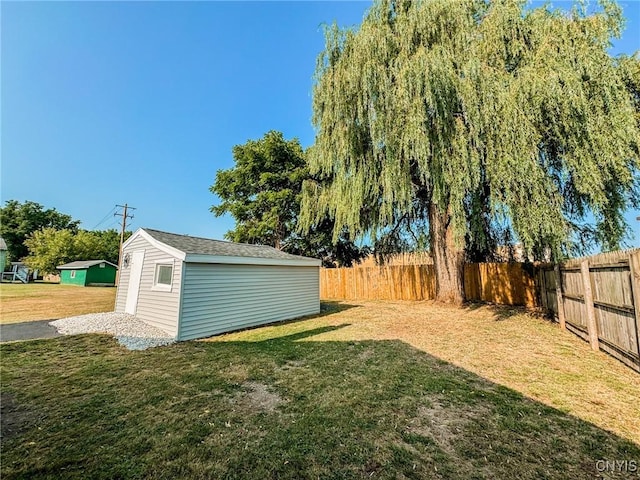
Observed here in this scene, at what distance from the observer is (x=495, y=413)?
2.86m

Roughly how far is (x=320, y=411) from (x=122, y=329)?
6462 millimetres

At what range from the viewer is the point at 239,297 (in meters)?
7.52

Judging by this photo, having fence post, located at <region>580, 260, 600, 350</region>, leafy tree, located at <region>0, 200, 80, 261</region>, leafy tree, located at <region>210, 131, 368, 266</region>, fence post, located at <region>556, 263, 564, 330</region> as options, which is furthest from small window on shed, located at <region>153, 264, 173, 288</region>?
leafy tree, located at <region>0, 200, 80, 261</region>

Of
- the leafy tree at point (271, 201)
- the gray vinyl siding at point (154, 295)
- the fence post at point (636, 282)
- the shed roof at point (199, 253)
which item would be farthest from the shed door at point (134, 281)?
the fence post at point (636, 282)

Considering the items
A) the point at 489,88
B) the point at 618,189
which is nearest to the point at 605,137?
the point at 618,189

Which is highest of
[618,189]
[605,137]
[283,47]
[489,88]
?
[283,47]

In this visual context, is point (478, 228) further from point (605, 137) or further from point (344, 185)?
point (344, 185)

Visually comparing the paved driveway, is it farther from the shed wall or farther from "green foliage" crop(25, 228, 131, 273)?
"green foliage" crop(25, 228, 131, 273)

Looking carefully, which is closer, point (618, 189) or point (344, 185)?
point (618, 189)

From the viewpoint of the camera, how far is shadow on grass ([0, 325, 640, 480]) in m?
2.11

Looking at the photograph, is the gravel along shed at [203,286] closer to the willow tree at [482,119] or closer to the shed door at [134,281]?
the shed door at [134,281]

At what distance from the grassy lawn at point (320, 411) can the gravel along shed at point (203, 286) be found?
1.24 m

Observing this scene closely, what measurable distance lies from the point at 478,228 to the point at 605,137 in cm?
317

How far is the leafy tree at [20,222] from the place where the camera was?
120 feet
